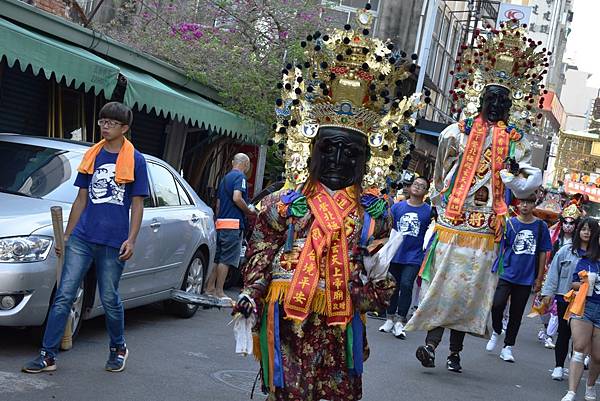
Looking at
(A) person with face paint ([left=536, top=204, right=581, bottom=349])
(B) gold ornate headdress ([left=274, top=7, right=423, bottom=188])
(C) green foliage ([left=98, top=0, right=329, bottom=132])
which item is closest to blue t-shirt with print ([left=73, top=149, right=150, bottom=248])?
(B) gold ornate headdress ([left=274, top=7, right=423, bottom=188])

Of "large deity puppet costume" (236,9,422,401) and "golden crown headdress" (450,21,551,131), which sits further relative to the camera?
"golden crown headdress" (450,21,551,131)

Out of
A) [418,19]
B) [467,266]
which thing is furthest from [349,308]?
[418,19]

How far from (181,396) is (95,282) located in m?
1.63

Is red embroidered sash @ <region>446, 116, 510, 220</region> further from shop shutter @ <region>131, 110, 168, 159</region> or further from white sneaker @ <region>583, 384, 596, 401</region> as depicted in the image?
shop shutter @ <region>131, 110, 168, 159</region>

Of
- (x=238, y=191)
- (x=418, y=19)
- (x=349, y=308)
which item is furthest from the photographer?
(x=418, y=19)

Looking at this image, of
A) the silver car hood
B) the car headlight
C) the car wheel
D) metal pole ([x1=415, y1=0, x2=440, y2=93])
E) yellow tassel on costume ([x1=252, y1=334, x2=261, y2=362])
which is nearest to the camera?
yellow tassel on costume ([x1=252, y1=334, x2=261, y2=362])

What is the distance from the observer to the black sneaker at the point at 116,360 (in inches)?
302

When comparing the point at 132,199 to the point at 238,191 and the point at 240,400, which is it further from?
the point at 238,191

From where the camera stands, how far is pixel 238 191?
40.7ft

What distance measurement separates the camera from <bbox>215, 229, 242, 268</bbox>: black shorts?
12.5m

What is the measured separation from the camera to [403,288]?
12438 mm

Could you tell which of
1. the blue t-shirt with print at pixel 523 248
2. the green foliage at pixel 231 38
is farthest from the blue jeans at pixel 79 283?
the green foliage at pixel 231 38

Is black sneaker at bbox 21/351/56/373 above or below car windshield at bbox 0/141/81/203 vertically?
below

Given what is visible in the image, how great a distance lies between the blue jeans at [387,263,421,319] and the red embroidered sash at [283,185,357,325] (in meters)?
6.86
